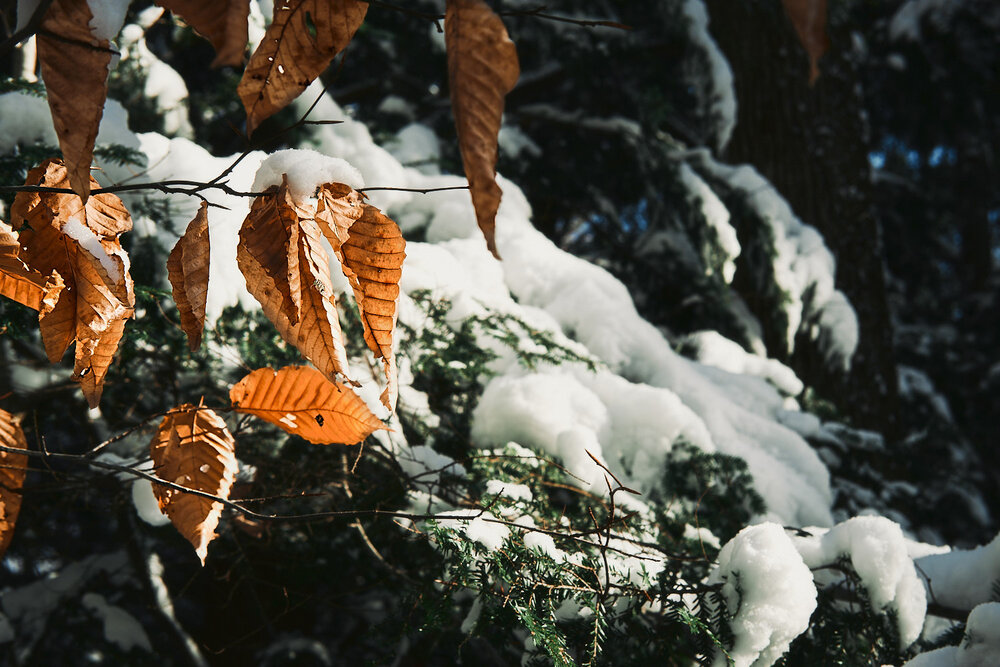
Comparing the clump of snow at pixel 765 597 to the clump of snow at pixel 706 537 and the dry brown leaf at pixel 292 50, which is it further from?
the dry brown leaf at pixel 292 50

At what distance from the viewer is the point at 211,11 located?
1.82ft

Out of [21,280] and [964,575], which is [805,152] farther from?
[21,280]

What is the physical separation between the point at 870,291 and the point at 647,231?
1286 mm

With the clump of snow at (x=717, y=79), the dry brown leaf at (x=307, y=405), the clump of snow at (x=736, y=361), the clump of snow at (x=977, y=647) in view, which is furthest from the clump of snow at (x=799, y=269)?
the dry brown leaf at (x=307, y=405)

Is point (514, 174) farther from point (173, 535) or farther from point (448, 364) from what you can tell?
point (173, 535)

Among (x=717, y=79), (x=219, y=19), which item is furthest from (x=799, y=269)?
(x=219, y=19)

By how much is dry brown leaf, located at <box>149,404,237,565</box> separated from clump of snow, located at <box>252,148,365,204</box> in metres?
0.42

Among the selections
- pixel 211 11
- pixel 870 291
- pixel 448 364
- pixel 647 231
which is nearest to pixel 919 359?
pixel 870 291

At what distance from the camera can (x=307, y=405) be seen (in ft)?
3.35

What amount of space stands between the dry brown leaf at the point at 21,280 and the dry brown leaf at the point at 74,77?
0.93ft

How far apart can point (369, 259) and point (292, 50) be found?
0.74 feet

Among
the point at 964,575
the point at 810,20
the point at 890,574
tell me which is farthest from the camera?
the point at 964,575

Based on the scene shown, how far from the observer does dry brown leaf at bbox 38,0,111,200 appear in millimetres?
569

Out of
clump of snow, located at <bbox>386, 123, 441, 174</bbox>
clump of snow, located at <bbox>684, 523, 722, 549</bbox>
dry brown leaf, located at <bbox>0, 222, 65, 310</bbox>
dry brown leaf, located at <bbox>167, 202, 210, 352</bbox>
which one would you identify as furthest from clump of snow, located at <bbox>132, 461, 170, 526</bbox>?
clump of snow, located at <bbox>386, 123, 441, 174</bbox>
